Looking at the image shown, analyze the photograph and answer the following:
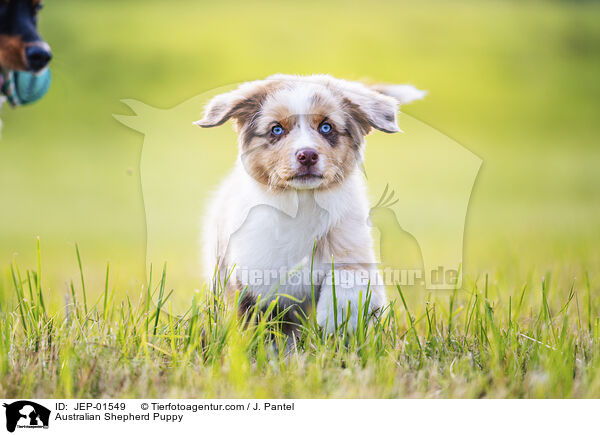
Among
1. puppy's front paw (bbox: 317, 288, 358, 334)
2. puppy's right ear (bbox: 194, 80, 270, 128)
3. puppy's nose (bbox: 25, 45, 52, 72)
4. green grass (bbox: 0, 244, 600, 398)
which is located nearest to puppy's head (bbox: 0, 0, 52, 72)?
puppy's nose (bbox: 25, 45, 52, 72)

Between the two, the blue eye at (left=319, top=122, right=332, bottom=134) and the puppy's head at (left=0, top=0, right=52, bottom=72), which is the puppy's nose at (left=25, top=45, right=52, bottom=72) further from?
the blue eye at (left=319, top=122, right=332, bottom=134)

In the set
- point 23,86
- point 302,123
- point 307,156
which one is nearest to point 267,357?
point 307,156

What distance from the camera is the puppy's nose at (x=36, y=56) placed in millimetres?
2496

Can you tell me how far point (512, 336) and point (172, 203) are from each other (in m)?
1.39

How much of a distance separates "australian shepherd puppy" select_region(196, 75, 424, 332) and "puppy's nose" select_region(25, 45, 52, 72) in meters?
0.62

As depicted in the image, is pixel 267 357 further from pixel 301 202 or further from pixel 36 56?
pixel 36 56

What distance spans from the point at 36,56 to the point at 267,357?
1.37 m

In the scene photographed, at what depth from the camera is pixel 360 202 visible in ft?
8.64

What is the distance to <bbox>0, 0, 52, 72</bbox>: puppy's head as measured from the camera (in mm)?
2502

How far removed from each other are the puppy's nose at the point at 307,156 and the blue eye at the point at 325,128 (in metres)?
0.12

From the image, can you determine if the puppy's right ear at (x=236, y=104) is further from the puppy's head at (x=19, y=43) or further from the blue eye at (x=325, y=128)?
the puppy's head at (x=19, y=43)

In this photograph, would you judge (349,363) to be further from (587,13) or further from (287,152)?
(587,13)

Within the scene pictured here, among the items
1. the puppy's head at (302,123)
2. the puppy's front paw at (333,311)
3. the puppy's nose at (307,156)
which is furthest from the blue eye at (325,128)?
the puppy's front paw at (333,311)
